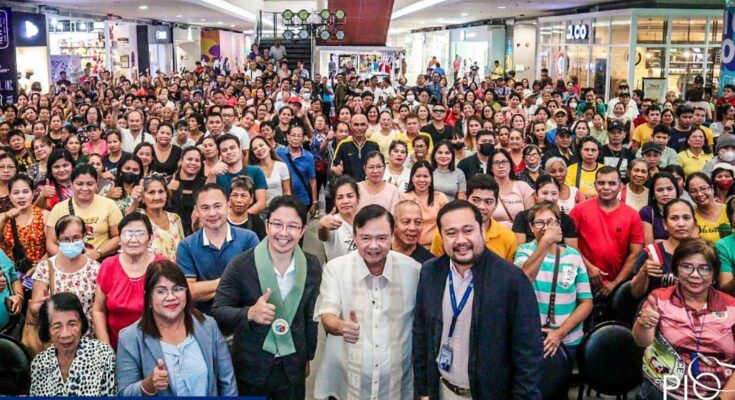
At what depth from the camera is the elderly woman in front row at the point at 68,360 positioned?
11.1 feet

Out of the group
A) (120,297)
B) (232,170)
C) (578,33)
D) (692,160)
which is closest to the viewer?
(120,297)

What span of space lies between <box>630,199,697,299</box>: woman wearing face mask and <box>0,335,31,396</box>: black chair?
3384 millimetres

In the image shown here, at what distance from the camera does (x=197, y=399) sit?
125 inches

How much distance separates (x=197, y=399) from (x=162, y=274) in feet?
1.82

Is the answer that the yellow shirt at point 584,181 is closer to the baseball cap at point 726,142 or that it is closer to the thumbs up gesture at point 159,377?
the baseball cap at point 726,142

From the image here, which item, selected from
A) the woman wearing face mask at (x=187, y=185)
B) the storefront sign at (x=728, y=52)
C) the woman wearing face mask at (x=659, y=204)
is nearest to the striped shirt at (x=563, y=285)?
the woman wearing face mask at (x=659, y=204)

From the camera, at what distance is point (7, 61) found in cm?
1886

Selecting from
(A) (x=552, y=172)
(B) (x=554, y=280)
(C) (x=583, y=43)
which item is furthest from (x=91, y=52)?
(B) (x=554, y=280)

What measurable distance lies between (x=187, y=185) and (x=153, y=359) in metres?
3.26

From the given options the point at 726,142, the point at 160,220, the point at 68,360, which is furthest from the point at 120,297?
the point at 726,142

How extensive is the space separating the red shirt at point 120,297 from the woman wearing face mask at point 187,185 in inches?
88.6

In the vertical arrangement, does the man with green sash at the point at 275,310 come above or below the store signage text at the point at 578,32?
below

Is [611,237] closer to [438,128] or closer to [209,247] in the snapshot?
[209,247]

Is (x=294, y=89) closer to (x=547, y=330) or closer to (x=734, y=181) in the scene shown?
(x=734, y=181)
